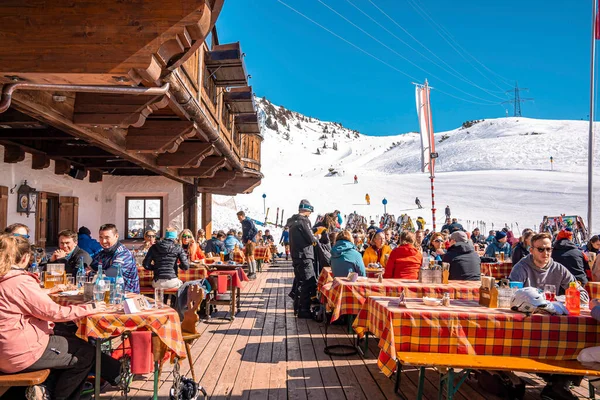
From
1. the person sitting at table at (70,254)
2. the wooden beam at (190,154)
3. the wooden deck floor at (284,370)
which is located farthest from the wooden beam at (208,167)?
the person sitting at table at (70,254)

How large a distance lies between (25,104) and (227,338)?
3.64 meters

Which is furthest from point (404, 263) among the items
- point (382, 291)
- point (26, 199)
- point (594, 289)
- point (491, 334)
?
point (26, 199)

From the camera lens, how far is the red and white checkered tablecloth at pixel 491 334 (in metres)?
3.76

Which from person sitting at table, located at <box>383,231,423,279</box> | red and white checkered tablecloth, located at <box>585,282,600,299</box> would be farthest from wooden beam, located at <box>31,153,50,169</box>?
red and white checkered tablecloth, located at <box>585,282,600,299</box>

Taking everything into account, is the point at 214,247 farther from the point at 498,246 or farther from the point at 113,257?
the point at 113,257

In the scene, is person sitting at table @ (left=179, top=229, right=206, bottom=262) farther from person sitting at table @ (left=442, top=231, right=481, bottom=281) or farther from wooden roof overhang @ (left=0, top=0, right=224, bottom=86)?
wooden roof overhang @ (left=0, top=0, right=224, bottom=86)

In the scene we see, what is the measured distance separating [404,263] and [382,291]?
102 cm

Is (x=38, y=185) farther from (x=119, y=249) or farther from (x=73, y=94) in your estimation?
(x=119, y=249)

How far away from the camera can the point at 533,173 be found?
54812 mm

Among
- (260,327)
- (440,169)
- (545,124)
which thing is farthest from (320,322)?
(545,124)

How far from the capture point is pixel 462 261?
6.36 meters

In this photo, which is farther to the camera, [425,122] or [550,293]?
[425,122]

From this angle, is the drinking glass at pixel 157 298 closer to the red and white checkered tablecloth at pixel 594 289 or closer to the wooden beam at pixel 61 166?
the red and white checkered tablecloth at pixel 594 289

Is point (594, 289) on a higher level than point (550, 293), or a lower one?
lower
